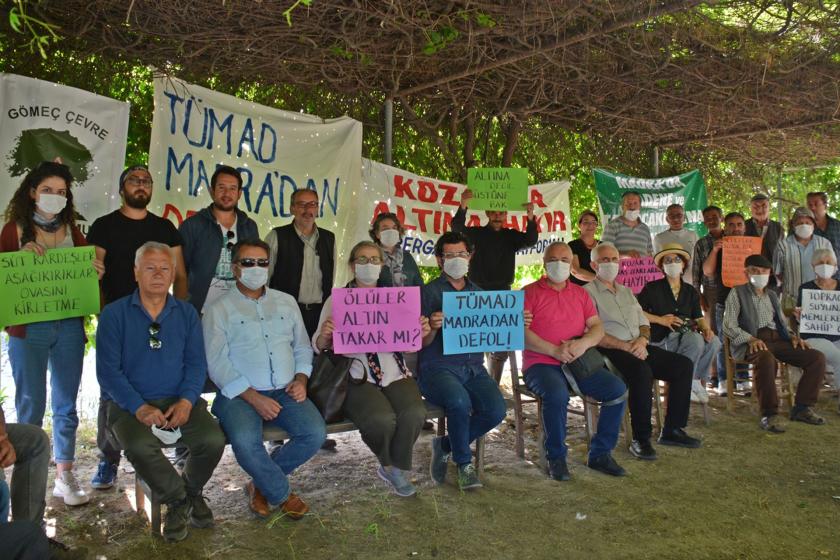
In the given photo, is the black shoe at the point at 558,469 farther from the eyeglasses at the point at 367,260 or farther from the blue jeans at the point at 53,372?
the blue jeans at the point at 53,372

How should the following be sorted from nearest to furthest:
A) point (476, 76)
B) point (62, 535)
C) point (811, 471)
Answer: point (62, 535) → point (811, 471) → point (476, 76)

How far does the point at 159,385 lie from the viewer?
364cm

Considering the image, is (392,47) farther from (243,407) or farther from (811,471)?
(811,471)

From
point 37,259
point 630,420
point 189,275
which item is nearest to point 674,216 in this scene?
point 630,420

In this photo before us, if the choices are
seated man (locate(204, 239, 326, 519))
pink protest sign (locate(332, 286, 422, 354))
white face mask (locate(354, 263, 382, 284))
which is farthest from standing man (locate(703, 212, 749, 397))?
seated man (locate(204, 239, 326, 519))

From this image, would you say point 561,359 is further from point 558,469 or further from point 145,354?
point 145,354

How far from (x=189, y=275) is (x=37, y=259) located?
3.13ft

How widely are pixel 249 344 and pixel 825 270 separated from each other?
536 cm

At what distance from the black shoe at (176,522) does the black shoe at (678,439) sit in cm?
359

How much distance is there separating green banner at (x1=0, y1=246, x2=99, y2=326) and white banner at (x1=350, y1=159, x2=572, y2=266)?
2.78m

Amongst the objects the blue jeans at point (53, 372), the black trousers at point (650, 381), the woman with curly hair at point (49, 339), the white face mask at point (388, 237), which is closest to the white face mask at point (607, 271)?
the black trousers at point (650, 381)

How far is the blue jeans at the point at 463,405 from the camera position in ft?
14.0

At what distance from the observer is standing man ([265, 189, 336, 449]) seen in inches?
185

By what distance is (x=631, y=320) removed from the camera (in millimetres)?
5320
